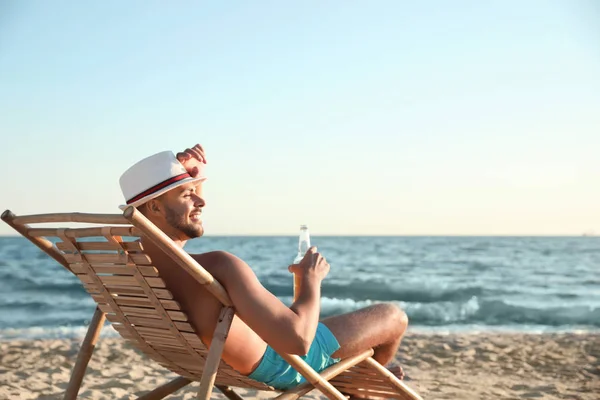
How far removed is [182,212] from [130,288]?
329 mm

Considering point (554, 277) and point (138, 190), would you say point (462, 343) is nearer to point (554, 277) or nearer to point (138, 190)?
point (138, 190)

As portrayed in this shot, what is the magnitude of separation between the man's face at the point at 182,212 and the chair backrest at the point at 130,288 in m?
0.17

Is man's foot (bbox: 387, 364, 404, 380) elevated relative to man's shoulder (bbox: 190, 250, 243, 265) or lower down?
lower down

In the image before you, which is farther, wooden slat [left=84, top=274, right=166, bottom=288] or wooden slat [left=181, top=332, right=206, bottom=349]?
wooden slat [left=181, top=332, right=206, bottom=349]

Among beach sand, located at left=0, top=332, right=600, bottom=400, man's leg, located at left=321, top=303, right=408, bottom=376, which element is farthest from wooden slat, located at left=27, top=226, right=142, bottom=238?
beach sand, located at left=0, top=332, right=600, bottom=400

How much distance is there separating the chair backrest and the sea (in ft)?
23.0

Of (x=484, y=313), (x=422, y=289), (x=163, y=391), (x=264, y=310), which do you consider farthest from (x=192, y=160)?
(x=422, y=289)

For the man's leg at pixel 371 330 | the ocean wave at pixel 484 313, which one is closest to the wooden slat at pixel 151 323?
the man's leg at pixel 371 330

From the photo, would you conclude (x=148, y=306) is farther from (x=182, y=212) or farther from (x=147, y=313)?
(x=182, y=212)

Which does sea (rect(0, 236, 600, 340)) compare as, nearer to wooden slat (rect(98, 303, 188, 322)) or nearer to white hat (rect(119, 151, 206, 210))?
wooden slat (rect(98, 303, 188, 322))

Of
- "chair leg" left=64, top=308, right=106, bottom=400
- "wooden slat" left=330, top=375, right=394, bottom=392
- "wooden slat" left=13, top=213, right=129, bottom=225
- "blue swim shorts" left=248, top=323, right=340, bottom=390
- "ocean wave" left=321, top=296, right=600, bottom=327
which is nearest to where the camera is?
"wooden slat" left=13, top=213, right=129, bottom=225

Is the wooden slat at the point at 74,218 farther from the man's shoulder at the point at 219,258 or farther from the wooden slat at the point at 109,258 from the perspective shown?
the man's shoulder at the point at 219,258

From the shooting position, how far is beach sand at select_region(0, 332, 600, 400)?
538 centimetres

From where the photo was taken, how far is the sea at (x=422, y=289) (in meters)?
12.4
